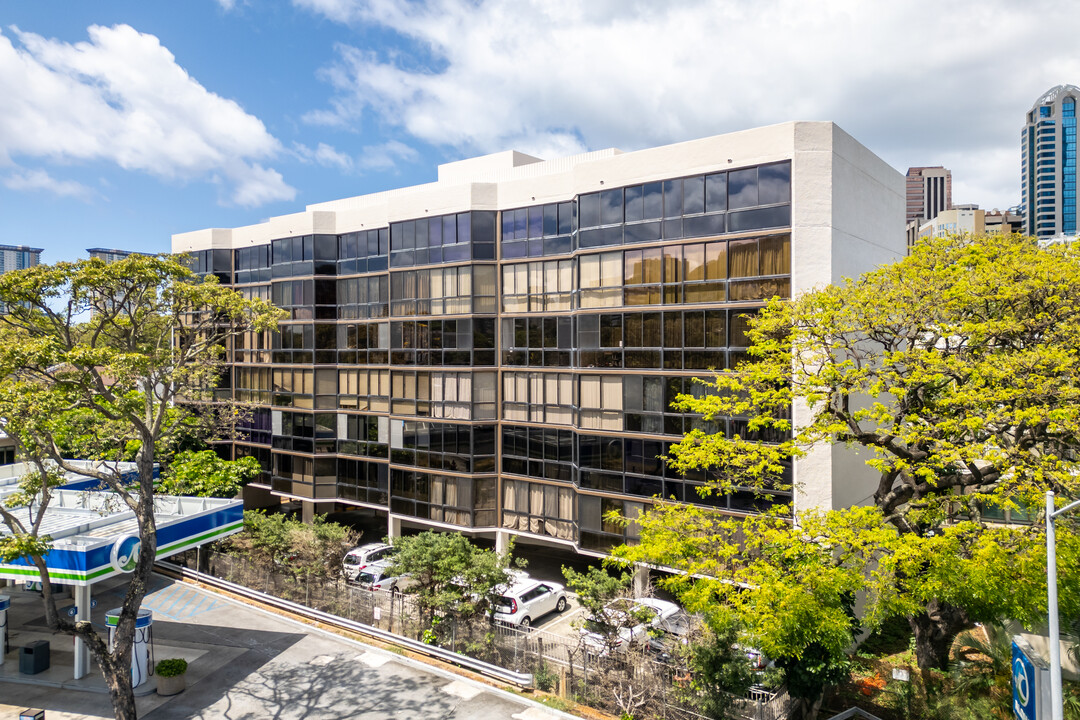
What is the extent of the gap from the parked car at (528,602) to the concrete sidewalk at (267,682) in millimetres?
4063

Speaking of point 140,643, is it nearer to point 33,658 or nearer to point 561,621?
point 33,658

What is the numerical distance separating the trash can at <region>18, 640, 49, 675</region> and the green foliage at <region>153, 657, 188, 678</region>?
408 centimetres

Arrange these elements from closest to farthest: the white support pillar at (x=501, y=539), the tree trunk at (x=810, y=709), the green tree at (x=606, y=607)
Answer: the tree trunk at (x=810, y=709) < the green tree at (x=606, y=607) < the white support pillar at (x=501, y=539)

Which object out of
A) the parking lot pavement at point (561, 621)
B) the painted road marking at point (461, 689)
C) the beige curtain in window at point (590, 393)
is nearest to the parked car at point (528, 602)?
the parking lot pavement at point (561, 621)

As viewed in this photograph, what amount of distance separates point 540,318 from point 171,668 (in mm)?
18105

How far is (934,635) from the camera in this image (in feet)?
61.4

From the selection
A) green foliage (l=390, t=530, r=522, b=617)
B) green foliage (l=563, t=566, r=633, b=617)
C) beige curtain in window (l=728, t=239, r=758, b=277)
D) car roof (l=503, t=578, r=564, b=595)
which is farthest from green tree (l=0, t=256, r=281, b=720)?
beige curtain in window (l=728, t=239, r=758, b=277)

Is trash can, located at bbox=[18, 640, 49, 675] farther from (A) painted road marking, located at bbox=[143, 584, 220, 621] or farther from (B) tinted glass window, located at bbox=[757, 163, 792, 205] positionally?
(B) tinted glass window, located at bbox=[757, 163, 792, 205]

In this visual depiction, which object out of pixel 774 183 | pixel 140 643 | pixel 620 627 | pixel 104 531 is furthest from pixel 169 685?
pixel 774 183

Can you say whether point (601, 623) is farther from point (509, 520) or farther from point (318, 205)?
point (318, 205)

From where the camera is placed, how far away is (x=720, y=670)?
52.3 feet

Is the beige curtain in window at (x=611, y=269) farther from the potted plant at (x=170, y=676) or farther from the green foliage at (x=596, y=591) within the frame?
the potted plant at (x=170, y=676)

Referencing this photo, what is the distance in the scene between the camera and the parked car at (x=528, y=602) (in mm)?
24141

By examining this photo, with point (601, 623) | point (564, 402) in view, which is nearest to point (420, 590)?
point (601, 623)
